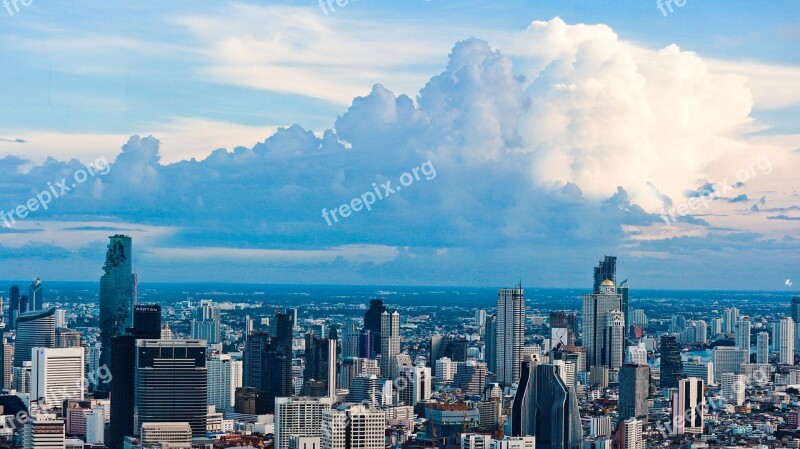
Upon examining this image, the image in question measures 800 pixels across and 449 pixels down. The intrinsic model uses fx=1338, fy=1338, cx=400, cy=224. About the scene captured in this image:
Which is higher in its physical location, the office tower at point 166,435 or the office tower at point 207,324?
the office tower at point 207,324

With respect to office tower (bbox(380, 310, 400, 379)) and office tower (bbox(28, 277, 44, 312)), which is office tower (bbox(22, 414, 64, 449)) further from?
office tower (bbox(28, 277, 44, 312))

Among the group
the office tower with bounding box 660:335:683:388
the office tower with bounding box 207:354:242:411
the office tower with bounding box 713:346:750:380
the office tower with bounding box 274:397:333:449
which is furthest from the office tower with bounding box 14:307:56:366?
the office tower with bounding box 713:346:750:380

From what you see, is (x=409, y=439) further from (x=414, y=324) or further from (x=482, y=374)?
(x=414, y=324)

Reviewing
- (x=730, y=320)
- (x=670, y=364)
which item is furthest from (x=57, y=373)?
(x=730, y=320)

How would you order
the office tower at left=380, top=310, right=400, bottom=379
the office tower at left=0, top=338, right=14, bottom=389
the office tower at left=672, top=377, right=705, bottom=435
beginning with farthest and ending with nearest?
the office tower at left=380, top=310, right=400, bottom=379, the office tower at left=0, top=338, right=14, bottom=389, the office tower at left=672, top=377, right=705, bottom=435

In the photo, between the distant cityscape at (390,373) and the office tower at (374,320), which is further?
the office tower at (374,320)

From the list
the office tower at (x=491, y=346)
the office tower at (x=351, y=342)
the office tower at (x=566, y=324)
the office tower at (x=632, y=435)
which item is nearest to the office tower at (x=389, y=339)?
the office tower at (x=351, y=342)

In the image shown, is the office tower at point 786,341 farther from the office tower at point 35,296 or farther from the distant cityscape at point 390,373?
the office tower at point 35,296
